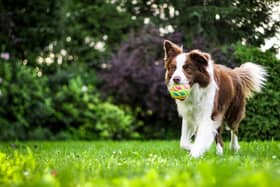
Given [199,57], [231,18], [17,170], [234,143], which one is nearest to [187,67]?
[199,57]

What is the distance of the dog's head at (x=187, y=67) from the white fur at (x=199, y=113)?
3 centimetres

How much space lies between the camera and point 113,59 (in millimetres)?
12609

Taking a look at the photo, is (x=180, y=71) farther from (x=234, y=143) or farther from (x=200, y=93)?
(x=234, y=143)

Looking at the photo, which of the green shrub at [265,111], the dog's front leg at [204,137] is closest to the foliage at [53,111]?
the green shrub at [265,111]

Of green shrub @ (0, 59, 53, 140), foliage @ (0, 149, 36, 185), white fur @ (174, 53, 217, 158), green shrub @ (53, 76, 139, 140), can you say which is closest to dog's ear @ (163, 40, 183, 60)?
white fur @ (174, 53, 217, 158)

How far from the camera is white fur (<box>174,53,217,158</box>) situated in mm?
5521

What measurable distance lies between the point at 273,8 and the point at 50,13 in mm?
7740

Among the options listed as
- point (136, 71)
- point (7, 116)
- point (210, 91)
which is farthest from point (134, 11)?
point (210, 91)

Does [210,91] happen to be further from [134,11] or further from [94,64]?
[94,64]

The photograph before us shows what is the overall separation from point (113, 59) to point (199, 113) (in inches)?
278

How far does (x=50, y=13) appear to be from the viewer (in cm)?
1415

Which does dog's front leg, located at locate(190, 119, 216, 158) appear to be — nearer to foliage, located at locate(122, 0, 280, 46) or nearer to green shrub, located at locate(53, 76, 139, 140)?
foliage, located at locate(122, 0, 280, 46)

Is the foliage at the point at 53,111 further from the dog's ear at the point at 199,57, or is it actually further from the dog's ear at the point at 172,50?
the dog's ear at the point at 199,57

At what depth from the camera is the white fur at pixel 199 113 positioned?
5521 millimetres
